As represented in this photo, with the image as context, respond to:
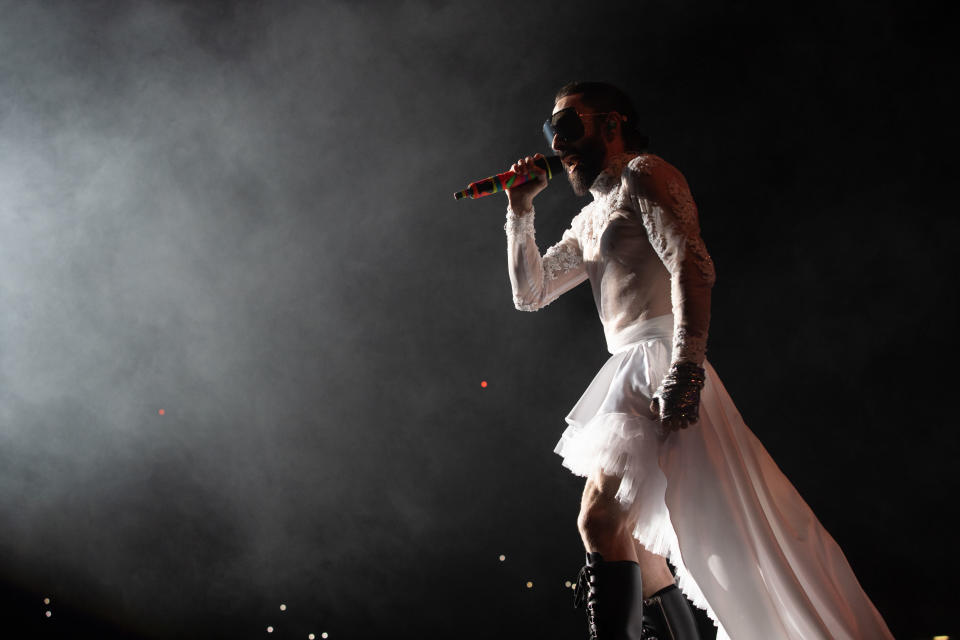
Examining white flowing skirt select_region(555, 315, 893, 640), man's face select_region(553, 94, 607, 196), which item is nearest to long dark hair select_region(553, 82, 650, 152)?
man's face select_region(553, 94, 607, 196)

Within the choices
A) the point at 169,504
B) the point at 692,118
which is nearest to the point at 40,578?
the point at 169,504

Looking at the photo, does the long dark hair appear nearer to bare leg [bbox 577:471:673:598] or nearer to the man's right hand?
the man's right hand

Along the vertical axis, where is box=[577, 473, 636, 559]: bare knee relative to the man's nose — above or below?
below

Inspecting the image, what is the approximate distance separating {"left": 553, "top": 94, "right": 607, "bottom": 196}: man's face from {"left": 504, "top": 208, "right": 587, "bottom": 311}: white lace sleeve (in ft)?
0.61

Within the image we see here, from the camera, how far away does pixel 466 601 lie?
2646mm

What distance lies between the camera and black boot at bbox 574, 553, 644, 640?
3.88ft

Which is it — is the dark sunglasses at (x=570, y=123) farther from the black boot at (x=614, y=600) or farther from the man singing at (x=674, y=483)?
the black boot at (x=614, y=600)

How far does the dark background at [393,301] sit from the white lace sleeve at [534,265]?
79 cm

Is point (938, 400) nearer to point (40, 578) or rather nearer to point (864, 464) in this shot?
point (864, 464)

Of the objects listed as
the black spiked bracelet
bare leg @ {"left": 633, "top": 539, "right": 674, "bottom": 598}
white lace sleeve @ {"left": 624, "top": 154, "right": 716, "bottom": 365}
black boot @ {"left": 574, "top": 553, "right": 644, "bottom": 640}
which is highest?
white lace sleeve @ {"left": 624, "top": 154, "right": 716, "bottom": 365}

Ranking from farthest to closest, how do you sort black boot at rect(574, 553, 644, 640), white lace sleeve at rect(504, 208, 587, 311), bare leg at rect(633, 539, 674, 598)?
white lace sleeve at rect(504, 208, 587, 311) < bare leg at rect(633, 539, 674, 598) < black boot at rect(574, 553, 644, 640)

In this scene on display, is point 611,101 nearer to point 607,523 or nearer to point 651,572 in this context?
point 607,523

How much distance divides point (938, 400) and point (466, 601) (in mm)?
1701

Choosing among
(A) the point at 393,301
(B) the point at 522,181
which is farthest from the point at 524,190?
(A) the point at 393,301
